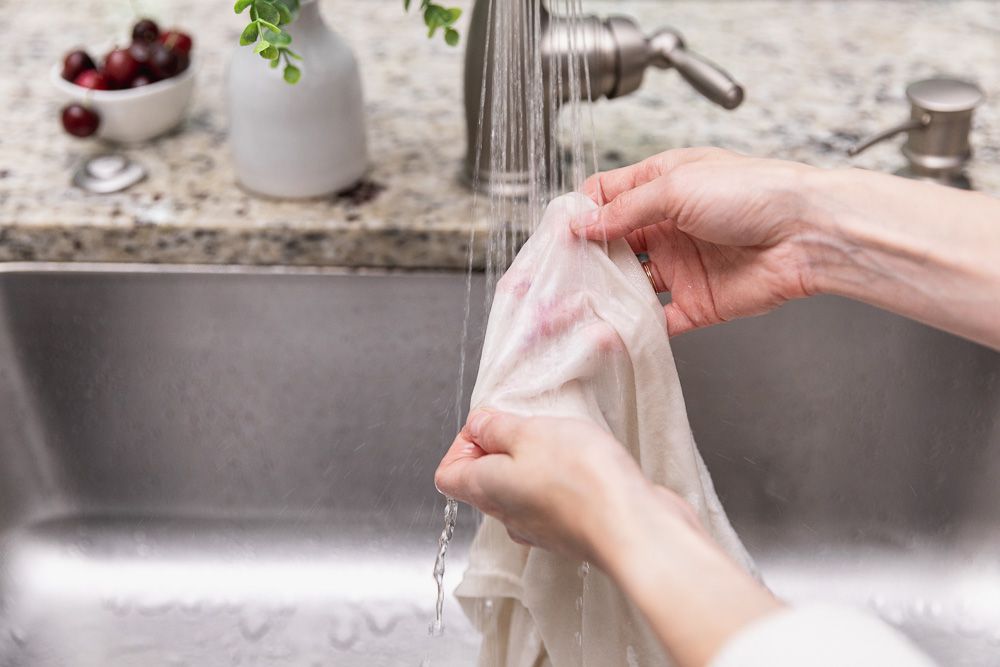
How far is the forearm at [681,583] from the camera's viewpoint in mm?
444

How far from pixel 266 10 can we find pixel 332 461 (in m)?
0.41

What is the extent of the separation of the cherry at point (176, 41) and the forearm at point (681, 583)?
0.68 meters

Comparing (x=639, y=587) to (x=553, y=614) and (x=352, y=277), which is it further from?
(x=352, y=277)

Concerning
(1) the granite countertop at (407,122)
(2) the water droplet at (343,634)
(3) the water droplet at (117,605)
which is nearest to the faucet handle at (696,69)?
(1) the granite countertop at (407,122)

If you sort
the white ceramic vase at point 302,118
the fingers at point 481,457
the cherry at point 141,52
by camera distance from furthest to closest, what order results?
the cherry at point 141,52 → the white ceramic vase at point 302,118 → the fingers at point 481,457

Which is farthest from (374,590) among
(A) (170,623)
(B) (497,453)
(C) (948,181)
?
(C) (948,181)

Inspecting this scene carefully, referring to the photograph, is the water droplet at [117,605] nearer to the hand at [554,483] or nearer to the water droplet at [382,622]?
the water droplet at [382,622]

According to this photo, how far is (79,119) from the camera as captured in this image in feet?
2.98

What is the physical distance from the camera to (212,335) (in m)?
0.90

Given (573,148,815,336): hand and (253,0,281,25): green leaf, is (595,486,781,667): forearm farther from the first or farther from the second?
(253,0,281,25): green leaf

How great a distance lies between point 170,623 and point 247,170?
15.9 inches

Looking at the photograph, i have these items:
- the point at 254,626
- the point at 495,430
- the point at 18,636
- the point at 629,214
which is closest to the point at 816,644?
the point at 495,430

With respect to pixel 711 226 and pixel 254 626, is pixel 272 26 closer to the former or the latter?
pixel 711 226

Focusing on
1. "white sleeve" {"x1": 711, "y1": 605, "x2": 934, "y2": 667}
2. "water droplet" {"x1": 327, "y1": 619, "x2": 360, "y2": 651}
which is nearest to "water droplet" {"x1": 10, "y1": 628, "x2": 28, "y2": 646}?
"water droplet" {"x1": 327, "y1": 619, "x2": 360, "y2": 651}
